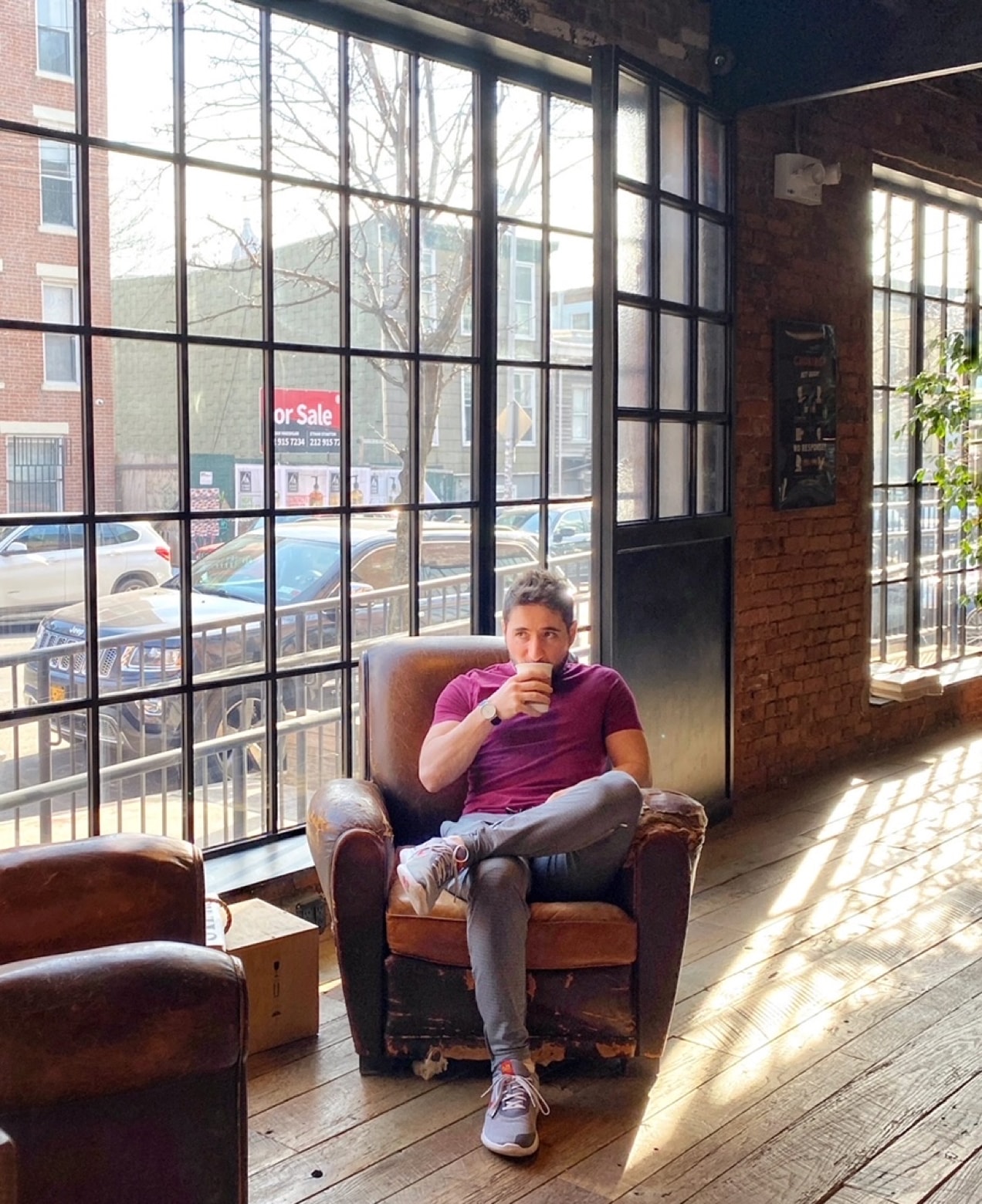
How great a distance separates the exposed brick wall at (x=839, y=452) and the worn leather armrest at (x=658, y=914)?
2390mm

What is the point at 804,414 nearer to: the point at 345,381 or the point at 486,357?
the point at 486,357

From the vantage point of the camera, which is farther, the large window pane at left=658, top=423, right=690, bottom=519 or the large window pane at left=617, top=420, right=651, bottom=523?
the large window pane at left=658, top=423, right=690, bottom=519

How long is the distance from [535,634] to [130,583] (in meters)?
1.04

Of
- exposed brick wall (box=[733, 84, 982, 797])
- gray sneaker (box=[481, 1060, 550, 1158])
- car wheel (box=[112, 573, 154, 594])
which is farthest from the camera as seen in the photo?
exposed brick wall (box=[733, 84, 982, 797])

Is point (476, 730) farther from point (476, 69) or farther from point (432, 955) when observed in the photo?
point (476, 69)

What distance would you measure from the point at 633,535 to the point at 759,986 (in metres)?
1.57

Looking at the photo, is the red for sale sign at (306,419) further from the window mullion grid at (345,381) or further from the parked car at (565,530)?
the parked car at (565,530)

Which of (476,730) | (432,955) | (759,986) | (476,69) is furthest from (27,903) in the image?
(476,69)

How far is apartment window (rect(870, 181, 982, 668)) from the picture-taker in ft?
20.7

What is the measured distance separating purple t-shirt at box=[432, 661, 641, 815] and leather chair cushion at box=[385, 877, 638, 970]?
1.04 feet

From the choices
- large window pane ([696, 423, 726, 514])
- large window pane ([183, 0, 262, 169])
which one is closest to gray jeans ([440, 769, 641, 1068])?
large window pane ([183, 0, 262, 169])

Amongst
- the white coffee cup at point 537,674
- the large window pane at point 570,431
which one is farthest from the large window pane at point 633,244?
the white coffee cup at point 537,674

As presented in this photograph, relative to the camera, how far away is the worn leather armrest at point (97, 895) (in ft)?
7.69

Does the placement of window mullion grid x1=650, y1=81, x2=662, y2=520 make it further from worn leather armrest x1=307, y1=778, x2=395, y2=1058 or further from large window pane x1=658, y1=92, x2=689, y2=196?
worn leather armrest x1=307, y1=778, x2=395, y2=1058
